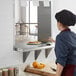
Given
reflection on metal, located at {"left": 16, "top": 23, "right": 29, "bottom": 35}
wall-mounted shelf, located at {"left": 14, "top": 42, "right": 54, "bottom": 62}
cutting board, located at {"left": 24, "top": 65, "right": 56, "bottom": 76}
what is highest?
reflection on metal, located at {"left": 16, "top": 23, "right": 29, "bottom": 35}

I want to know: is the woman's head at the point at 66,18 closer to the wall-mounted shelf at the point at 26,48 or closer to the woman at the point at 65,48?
the woman at the point at 65,48

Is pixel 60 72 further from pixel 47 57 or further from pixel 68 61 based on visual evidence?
pixel 47 57

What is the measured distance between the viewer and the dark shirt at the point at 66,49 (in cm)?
158

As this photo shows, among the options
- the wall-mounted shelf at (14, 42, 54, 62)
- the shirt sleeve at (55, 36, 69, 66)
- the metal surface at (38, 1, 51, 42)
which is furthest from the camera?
the metal surface at (38, 1, 51, 42)

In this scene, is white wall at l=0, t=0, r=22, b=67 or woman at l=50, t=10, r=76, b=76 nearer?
woman at l=50, t=10, r=76, b=76

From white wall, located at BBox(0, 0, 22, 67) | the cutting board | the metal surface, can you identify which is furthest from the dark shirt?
the metal surface

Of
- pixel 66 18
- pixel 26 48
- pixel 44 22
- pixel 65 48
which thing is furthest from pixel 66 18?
pixel 44 22

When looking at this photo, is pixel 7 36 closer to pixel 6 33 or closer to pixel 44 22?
pixel 6 33

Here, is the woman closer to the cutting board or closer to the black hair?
the black hair

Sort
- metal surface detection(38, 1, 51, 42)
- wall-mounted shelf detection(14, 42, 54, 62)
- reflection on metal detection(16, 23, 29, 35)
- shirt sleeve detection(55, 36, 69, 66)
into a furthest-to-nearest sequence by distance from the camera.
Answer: metal surface detection(38, 1, 51, 42), reflection on metal detection(16, 23, 29, 35), wall-mounted shelf detection(14, 42, 54, 62), shirt sleeve detection(55, 36, 69, 66)

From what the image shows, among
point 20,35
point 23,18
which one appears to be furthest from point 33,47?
point 23,18

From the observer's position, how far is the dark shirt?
158 centimetres

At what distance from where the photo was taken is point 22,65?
85.6 inches

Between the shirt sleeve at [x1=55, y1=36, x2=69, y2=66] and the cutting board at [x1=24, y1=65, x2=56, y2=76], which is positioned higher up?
the shirt sleeve at [x1=55, y1=36, x2=69, y2=66]
